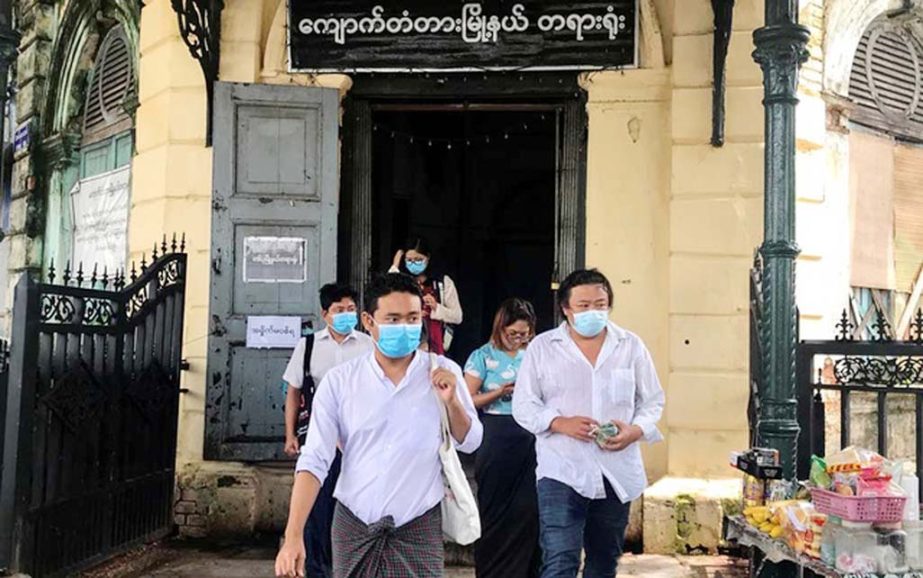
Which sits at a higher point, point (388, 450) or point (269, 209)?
point (269, 209)

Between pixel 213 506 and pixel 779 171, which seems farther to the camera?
pixel 213 506

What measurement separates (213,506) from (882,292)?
5.68 meters

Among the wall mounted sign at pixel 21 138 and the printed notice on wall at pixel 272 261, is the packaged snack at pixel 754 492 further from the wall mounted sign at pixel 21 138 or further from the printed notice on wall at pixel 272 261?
the wall mounted sign at pixel 21 138

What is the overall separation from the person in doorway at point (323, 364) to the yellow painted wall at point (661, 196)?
5.86 feet

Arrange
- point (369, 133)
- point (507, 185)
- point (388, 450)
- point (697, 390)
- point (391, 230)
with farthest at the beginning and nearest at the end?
1. point (507, 185)
2. point (391, 230)
3. point (369, 133)
4. point (697, 390)
5. point (388, 450)

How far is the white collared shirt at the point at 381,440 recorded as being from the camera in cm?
313

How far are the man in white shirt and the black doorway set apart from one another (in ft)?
22.0

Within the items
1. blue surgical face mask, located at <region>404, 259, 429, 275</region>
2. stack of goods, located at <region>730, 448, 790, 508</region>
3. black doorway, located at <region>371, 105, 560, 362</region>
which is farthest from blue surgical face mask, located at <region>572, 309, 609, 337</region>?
black doorway, located at <region>371, 105, 560, 362</region>

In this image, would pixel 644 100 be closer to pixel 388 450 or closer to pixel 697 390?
pixel 697 390

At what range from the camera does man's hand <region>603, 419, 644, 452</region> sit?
13.0ft

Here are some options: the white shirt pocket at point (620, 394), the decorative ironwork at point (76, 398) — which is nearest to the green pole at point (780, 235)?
the white shirt pocket at point (620, 394)

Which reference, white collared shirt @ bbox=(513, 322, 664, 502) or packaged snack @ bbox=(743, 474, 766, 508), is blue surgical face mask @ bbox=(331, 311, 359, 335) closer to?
white collared shirt @ bbox=(513, 322, 664, 502)

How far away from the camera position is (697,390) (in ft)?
20.8

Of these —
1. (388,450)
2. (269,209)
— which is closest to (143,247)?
(269,209)
